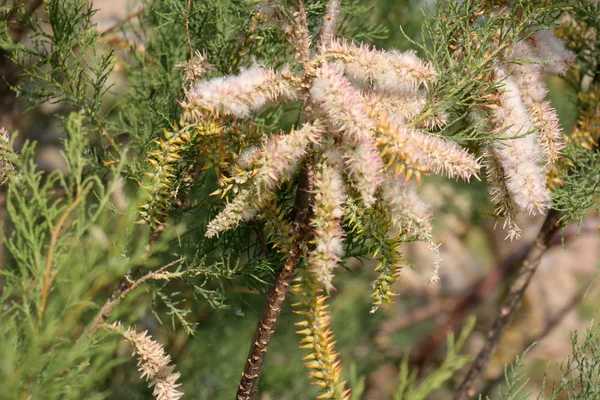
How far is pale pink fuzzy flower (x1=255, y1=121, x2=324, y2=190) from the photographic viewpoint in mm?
352

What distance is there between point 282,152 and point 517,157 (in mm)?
182

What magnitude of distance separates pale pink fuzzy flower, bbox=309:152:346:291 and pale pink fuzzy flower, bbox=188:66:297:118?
6cm

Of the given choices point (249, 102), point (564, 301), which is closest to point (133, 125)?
point (249, 102)

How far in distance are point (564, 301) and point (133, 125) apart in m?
1.35

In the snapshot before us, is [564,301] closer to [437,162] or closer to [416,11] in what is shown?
[416,11]

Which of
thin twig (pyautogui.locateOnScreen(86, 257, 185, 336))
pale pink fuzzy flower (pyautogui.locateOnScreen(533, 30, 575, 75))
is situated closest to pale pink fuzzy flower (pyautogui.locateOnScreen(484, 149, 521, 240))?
pale pink fuzzy flower (pyautogui.locateOnScreen(533, 30, 575, 75))

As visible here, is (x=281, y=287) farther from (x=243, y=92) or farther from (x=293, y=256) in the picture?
(x=243, y=92)

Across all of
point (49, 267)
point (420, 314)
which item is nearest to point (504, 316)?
point (49, 267)

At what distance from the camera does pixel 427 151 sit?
35 cm

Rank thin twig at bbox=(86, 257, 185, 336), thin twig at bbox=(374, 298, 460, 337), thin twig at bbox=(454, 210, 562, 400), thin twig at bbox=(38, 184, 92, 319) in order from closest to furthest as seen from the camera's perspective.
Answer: thin twig at bbox=(38, 184, 92, 319)
thin twig at bbox=(86, 257, 185, 336)
thin twig at bbox=(454, 210, 562, 400)
thin twig at bbox=(374, 298, 460, 337)

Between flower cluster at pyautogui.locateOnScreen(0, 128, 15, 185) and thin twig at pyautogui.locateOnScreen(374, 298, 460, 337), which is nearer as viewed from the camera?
flower cluster at pyautogui.locateOnScreen(0, 128, 15, 185)

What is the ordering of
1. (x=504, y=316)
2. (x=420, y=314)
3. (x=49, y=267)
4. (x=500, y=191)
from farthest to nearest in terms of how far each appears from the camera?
(x=420, y=314) → (x=504, y=316) → (x=500, y=191) → (x=49, y=267)

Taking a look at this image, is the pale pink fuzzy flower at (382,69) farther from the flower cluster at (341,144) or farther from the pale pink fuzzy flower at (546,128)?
the pale pink fuzzy flower at (546,128)

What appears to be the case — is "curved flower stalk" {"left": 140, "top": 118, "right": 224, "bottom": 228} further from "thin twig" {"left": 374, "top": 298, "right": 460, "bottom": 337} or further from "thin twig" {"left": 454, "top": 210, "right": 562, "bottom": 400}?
"thin twig" {"left": 374, "top": 298, "right": 460, "bottom": 337}
